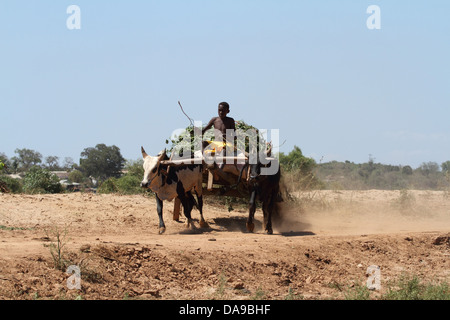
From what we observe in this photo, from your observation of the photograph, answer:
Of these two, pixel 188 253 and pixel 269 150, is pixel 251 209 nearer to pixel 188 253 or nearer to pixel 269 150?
pixel 269 150

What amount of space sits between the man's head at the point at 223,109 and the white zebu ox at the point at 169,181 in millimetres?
1185

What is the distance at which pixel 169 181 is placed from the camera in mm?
11844

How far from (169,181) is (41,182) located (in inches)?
255

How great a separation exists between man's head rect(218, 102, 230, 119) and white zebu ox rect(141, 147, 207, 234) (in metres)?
1.19

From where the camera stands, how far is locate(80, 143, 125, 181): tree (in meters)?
45.2

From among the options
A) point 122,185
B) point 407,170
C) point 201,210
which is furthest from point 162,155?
point 407,170

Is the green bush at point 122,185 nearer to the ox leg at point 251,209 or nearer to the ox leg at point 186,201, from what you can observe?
the ox leg at point 186,201

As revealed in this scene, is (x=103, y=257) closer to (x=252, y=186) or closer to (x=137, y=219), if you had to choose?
(x=252, y=186)

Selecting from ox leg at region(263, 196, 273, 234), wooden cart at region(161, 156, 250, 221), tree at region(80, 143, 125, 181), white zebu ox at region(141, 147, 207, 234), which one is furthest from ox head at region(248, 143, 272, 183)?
tree at region(80, 143, 125, 181)

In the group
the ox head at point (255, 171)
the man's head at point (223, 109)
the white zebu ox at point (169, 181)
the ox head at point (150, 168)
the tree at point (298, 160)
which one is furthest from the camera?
the tree at point (298, 160)

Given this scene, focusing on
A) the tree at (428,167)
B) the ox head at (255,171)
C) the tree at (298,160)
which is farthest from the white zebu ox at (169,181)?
the tree at (428,167)

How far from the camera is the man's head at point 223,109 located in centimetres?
1248

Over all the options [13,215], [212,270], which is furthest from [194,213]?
[212,270]
